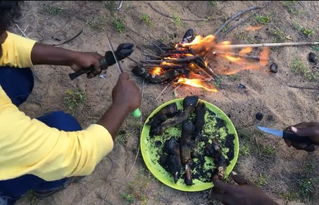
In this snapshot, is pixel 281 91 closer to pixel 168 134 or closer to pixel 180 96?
pixel 180 96

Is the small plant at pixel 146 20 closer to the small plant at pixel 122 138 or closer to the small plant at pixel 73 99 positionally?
the small plant at pixel 73 99

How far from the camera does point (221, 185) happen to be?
10.8 ft

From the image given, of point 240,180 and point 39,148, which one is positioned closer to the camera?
point 39,148

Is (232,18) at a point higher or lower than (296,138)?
higher

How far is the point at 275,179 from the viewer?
12.2 ft

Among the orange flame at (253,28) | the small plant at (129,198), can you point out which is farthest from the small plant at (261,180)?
the orange flame at (253,28)

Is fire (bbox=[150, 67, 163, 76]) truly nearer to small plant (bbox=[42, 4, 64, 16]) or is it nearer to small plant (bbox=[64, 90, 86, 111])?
small plant (bbox=[64, 90, 86, 111])

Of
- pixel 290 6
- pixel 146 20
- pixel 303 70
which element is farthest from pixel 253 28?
pixel 146 20

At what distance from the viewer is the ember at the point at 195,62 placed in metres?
4.16

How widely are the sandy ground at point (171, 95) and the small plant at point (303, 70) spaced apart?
5 cm

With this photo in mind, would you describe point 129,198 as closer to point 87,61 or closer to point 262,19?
point 87,61

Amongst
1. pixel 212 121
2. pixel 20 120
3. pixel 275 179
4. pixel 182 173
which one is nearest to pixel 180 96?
pixel 212 121

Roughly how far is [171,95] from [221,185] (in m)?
1.26

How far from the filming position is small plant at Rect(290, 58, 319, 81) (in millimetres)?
4402
